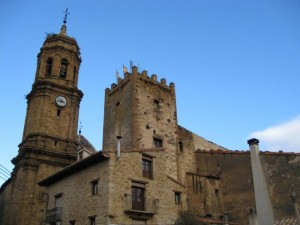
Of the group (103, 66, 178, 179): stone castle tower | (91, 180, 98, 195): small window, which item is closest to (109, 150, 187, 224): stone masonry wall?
(91, 180, 98, 195): small window

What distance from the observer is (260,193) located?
23891mm

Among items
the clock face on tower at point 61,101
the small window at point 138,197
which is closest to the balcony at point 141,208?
the small window at point 138,197

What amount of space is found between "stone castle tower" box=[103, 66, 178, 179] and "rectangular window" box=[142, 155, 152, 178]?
3.19 m

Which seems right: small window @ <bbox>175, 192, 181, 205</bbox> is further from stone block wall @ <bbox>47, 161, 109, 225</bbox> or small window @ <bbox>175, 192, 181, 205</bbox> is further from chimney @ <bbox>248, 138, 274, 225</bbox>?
stone block wall @ <bbox>47, 161, 109, 225</bbox>

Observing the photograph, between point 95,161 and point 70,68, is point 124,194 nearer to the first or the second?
point 95,161

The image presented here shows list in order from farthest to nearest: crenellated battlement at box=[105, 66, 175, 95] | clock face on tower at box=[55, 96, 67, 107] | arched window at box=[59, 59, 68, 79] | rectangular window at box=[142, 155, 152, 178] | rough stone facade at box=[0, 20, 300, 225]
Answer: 1. arched window at box=[59, 59, 68, 79]
2. clock face on tower at box=[55, 96, 67, 107]
3. crenellated battlement at box=[105, 66, 175, 95]
4. rectangular window at box=[142, 155, 152, 178]
5. rough stone facade at box=[0, 20, 300, 225]

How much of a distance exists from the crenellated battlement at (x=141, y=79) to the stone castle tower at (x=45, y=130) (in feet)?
19.8

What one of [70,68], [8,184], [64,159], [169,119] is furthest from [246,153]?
[8,184]

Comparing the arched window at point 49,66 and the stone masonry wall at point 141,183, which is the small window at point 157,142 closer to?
the stone masonry wall at point 141,183

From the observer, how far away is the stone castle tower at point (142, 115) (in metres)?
29.8

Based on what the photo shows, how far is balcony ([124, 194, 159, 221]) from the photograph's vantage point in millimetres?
22781

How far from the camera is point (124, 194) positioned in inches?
905

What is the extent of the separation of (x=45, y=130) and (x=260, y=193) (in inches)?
839

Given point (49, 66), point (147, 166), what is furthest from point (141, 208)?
point (49, 66)
